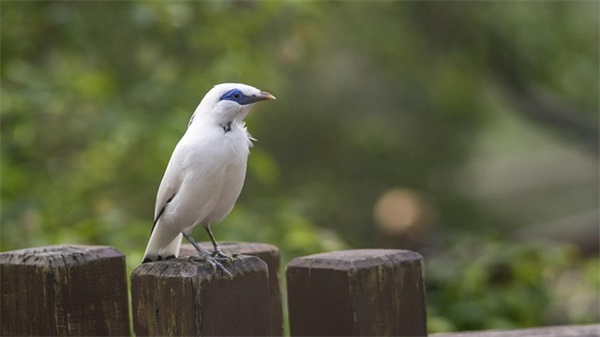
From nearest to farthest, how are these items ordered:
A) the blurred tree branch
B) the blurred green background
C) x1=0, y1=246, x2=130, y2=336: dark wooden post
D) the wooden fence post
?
1. x1=0, y1=246, x2=130, y2=336: dark wooden post
2. the wooden fence post
3. the blurred green background
4. the blurred tree branch

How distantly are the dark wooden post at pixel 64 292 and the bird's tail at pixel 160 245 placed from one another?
259 millimetres

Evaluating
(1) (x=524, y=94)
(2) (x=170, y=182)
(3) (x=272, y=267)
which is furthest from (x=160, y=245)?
(1) (x=524, y=94)

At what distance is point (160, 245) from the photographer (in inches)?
82.2

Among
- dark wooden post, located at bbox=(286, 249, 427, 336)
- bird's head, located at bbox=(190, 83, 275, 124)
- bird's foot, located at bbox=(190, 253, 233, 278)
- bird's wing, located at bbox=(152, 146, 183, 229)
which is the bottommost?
dark wooden post, located at bbox=(286, 249, 427, 336)

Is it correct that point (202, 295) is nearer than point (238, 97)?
Yes

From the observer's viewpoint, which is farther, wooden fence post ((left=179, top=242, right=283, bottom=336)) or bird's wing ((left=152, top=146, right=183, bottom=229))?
bird's wing ((left=152, top=146, right=183, bottom=229))

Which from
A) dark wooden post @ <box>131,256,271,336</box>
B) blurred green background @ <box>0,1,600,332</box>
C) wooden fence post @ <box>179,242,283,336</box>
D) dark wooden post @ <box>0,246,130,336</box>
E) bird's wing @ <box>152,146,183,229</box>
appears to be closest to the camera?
dark wooden post @ <box>131,256,271,336</box>

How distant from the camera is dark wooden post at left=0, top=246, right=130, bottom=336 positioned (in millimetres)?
1704

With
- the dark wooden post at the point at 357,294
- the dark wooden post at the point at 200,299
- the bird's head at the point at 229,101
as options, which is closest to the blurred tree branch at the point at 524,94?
the bird's head at the point at 229,101

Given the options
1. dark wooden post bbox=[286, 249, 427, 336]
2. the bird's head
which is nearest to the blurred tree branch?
the bird's head

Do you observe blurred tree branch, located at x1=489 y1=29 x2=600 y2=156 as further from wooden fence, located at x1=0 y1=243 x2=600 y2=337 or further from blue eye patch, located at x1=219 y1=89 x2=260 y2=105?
wooden fence, located at x1=0 y1=243 x2=600 y2=337

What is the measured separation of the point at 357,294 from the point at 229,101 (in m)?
0.61

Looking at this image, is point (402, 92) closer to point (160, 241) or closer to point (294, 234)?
point (294, 234)

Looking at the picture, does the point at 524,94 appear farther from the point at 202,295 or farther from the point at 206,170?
the point at 202,295
